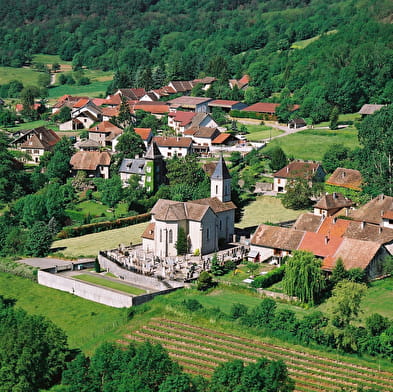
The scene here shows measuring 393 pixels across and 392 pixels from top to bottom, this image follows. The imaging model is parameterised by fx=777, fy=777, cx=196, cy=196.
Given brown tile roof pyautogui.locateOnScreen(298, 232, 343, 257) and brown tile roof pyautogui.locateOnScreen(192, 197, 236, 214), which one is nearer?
brown tile roof pyautogui.locateOnScreen(298, 232, 343, 257)

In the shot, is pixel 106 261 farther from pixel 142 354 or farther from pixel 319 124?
pixel 319 124

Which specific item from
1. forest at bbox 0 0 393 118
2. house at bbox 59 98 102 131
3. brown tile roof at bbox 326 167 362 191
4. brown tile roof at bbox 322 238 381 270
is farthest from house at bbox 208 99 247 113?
brown tile roof at bbox 322 238 381 270

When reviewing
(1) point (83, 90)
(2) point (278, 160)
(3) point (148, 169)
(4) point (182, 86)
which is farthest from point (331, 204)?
(1) point (83, 90)

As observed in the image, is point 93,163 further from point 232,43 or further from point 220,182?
point 232,43

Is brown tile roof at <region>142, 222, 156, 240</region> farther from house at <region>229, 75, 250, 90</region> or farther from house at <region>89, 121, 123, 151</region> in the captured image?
house at <region>229, 75, 250, 90</region>

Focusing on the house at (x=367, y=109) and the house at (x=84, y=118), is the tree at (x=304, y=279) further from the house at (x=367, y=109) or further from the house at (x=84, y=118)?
the house at (x=84, y=118)

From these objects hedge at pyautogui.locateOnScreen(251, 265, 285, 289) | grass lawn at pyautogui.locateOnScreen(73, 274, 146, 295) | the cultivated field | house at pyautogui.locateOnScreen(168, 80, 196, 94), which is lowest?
the cultivated field

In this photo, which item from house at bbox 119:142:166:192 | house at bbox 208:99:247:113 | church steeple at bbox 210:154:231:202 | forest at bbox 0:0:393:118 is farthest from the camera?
house at bbox 208:99:247:113

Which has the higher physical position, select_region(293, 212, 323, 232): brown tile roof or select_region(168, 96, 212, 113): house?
select_region(168, 96, 212, 113): house
